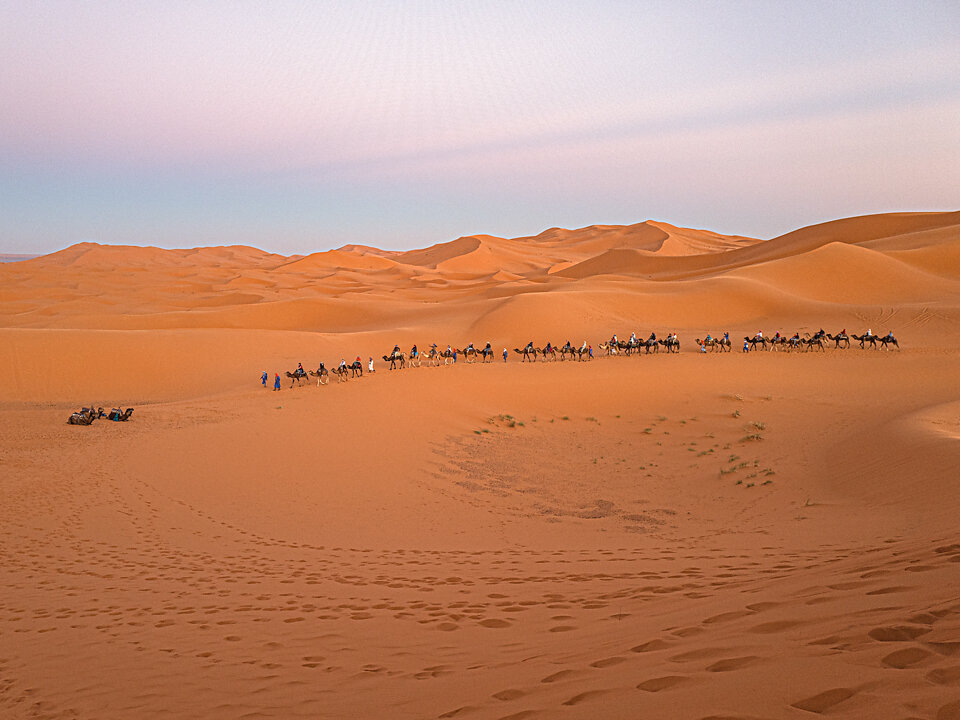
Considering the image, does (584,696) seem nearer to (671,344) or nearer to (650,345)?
(671,344)

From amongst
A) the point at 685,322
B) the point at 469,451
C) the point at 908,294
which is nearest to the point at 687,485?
the point at 469,451

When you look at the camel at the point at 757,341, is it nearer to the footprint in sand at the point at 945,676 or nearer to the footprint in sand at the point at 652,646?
the footprint in sand at the point at 652,646

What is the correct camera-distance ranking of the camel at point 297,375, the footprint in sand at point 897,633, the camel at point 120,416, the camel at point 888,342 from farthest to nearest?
the camel at point 888,342 < the camel at point 297,375 < the camel at point 120,416 < the footprint in sand at point 897,633

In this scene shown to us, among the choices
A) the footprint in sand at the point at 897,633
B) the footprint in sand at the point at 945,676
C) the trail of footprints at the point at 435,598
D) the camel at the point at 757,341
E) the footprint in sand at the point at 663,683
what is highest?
the camel at the point at 757,341

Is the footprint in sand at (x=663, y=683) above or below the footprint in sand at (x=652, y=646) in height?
above

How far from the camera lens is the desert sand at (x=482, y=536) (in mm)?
4297

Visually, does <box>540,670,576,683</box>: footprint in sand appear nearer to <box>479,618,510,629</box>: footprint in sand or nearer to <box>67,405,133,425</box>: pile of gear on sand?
<box>479,618,510,629</box>: footprint in sand

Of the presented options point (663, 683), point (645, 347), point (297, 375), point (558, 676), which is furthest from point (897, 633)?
point (645, 347)

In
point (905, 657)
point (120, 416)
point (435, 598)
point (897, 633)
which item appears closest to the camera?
point (905, 657)

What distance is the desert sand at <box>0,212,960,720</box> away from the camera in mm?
4297

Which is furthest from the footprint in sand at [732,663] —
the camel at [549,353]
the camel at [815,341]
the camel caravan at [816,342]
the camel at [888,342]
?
the camel at [888,342]

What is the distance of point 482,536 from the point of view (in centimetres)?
1091

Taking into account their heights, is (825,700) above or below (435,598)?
above

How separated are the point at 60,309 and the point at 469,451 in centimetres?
5671
